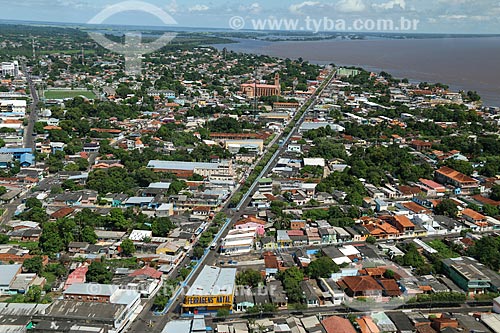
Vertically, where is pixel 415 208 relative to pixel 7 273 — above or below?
above

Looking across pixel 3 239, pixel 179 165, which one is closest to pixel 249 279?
pixel 3 239

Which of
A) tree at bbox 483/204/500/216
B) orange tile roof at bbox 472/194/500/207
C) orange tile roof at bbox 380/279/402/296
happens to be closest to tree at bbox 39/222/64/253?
orange tile roof at bbox 380/279/402/296

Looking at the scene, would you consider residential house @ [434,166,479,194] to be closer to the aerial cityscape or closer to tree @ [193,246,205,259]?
the aerial cityscape

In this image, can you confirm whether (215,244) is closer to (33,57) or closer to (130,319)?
(130,319)

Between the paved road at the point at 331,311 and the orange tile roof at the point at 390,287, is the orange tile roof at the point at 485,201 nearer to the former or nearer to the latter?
the paved road at the point at 331,311

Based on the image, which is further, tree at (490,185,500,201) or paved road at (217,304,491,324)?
tree at (490,185,500,201)

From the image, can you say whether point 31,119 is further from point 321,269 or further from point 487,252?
point 487,252
